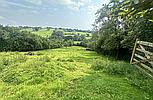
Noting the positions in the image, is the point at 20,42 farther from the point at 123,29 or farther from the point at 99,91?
the point at 99,91

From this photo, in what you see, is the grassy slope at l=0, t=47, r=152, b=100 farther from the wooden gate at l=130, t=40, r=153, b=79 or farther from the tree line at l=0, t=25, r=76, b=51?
the tree line at l=0, t=25, r=76, b=51

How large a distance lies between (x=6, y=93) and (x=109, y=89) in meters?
3.90

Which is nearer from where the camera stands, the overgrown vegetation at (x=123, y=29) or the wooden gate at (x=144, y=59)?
the overgrown vegetation at (x=123, y=29)

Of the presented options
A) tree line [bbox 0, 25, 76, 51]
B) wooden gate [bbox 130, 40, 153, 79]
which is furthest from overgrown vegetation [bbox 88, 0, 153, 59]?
tree line [bbox 0, 25, 76, 51]

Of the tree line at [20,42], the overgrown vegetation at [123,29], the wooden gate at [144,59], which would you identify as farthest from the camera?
the tree line at [20,42]

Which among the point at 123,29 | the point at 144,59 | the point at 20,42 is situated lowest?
the point at 20,42

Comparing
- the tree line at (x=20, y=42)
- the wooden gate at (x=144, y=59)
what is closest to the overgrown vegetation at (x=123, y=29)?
the wooden gate at (x=144, y=59)

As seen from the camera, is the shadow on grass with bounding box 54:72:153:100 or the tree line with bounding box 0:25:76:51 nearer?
the shadow on grass with bounding box 54:72:153:100

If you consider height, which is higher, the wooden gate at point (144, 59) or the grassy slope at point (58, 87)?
the wooden gate at point (144, 59)

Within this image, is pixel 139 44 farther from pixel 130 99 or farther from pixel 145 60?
pixel 130 99

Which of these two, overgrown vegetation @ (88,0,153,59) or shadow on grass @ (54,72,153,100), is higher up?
overgrown vegetation @ (88,0,153,59)

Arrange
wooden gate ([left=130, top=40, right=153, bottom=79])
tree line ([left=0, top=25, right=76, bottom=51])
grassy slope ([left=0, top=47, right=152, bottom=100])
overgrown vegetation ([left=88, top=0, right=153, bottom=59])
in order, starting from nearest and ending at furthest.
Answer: overgrown vegetation ([left=88, top=0, right=153, bottom=59]) < grassy slope ([left=0, top=47, right=152, bottom=100]) < wooden gate ([left=130, top=40, right=153, bottom=79]) < tree line ([left=0, top=25, right=76, bottom=51])

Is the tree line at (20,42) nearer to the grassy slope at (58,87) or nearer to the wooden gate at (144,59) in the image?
the wooden gate at (144,59)

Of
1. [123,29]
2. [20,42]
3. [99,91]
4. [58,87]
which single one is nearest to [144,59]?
[99,91]
